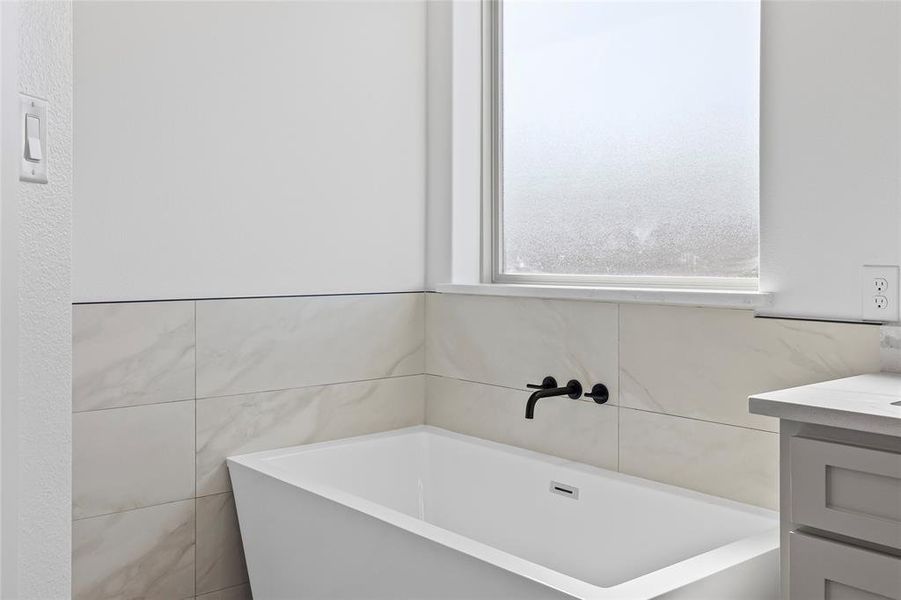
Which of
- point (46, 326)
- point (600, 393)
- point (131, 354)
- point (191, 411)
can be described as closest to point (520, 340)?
point (600, 393)

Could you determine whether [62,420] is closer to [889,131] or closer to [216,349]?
[216,349]

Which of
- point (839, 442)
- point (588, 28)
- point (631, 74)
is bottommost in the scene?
point (839, 442)

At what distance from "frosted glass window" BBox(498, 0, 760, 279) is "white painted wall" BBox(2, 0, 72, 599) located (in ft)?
5.49

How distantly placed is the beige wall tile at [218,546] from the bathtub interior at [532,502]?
0.21 meters

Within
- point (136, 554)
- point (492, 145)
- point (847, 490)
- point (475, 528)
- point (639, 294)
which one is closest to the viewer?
point (847, 490)

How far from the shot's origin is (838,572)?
1383mm

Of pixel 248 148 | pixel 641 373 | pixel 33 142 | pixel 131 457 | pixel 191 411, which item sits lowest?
pixel 131 457

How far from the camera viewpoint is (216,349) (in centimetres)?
247

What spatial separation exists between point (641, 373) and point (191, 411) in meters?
1.27

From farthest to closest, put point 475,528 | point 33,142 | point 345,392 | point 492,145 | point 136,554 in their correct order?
1. point 492,145
2. point 345,392
3. point 475,528
4. point 136,554
5. point 33,142

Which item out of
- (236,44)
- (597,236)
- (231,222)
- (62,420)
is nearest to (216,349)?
(231,222)

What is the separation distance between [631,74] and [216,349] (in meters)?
1.45

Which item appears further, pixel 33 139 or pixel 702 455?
pixel 702 455

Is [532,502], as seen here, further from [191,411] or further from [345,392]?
[191,411]
